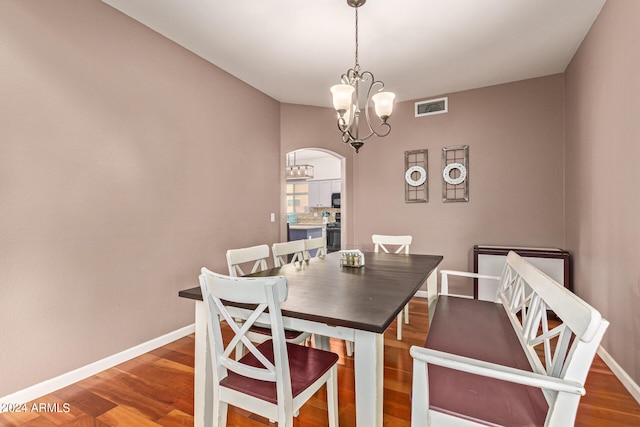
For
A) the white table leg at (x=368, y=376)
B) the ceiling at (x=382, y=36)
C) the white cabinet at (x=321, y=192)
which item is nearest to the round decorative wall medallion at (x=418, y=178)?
the ceiling at (x=382, y=36)

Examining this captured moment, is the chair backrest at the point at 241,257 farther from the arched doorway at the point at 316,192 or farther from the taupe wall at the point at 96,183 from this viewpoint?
the arched doorway at the point at 316,192

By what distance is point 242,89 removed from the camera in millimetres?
3494

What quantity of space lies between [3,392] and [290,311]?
6.03ft

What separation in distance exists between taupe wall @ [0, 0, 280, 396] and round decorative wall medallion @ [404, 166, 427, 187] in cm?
232

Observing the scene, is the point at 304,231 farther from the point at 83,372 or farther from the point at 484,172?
the point at 83,372

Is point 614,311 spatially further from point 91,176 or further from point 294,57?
point 91,176

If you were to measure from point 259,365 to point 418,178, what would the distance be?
329 centimetres

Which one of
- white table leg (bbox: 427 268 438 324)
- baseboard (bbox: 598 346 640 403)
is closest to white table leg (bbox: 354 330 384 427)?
white table leg (bbox: 427 268 438 324)

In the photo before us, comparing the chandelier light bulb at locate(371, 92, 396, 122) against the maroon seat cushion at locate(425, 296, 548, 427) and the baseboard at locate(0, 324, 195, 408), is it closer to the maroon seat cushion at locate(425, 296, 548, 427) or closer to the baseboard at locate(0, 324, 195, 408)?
the maroon seat cushion at locate(425, 296, 548, 427)

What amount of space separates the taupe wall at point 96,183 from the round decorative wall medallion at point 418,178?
232 centimetres

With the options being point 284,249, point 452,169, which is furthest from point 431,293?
point 452,169

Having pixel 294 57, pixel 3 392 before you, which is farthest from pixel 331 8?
pixel 3 392

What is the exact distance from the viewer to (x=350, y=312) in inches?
47.2

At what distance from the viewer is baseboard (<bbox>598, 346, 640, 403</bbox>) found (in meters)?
1.83
